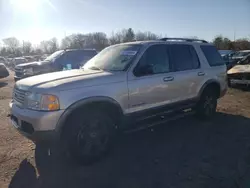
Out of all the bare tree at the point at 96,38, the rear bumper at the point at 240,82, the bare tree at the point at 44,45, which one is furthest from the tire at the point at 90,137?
the bare tree at the point at 44,45

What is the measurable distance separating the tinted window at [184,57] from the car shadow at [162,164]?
146 cm

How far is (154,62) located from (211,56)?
2161 millimetres

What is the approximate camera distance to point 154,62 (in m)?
4.77

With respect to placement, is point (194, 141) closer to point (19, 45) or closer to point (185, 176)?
point (185, 176)

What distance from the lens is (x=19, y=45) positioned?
8831cm

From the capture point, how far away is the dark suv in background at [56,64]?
11438 millimetres

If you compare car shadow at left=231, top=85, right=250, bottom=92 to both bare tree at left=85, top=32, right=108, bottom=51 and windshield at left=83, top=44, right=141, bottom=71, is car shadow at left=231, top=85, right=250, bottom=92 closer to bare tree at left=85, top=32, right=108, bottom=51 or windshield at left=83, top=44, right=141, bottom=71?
windshield at left=83, top=44, right=141, bottom=71

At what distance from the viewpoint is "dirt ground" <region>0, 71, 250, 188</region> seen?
3.44 metres

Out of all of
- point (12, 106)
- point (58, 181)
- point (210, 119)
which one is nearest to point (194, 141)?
point (210, 119)

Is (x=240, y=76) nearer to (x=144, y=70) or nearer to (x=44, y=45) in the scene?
(x=144, y=70)

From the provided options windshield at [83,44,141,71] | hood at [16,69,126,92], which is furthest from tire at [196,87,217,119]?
hood at [16,69,126,92]

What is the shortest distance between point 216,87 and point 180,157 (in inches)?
113

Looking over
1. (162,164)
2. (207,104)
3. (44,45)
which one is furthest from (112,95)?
(44,45)

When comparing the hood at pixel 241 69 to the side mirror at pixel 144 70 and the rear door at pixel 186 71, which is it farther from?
the side mirror at pixel 144 70
